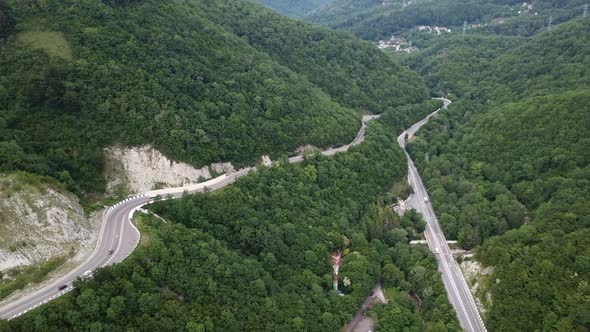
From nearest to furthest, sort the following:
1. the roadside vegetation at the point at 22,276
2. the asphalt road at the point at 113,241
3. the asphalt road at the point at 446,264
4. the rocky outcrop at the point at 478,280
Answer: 1. the asphalt road at the point at 113,241
2. the roadside vegetation at the point at 22,276
3. the asphalt road at the point at 446,264
4. the rocky outcrop at the point at 478,280

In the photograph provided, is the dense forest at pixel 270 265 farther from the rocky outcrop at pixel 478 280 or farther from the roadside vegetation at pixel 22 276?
the rocky outcrop at pixel 478 280

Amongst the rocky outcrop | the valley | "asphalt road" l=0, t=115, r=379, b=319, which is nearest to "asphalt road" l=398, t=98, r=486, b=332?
the valley

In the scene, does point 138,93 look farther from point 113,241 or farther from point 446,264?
point 446,264

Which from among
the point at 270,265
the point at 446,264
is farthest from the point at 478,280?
the point at 270,265

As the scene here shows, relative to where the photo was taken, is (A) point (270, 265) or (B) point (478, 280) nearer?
(A) point (270, 265)

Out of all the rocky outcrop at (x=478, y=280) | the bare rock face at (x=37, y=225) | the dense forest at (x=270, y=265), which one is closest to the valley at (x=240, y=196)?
the bare rock face at (x=37, y=225)

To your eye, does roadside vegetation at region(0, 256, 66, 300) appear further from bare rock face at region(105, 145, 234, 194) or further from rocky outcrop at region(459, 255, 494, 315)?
rocky outcrop at region(459, 255, 494, 315)
